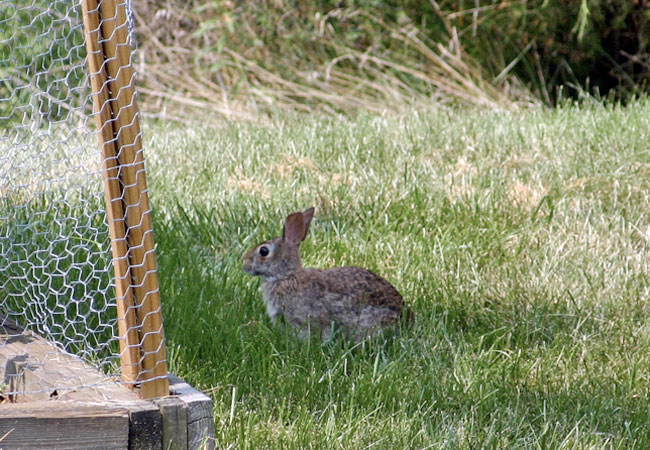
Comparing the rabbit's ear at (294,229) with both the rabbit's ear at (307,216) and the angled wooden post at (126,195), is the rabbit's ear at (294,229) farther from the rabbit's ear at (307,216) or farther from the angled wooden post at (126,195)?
the angled wooden post at (126,195)

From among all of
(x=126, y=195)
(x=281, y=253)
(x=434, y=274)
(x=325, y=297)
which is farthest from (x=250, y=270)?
(x=126, y=195)

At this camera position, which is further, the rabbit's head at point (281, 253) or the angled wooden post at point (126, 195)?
the rabbit's head at point (281, 253)

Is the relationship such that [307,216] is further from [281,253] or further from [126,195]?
[126,195]

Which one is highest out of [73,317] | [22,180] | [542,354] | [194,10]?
[194,10]

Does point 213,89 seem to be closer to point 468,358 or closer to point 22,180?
point 22,180

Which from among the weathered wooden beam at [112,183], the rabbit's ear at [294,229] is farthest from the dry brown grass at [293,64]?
the weathered wooden beam at [112,183]

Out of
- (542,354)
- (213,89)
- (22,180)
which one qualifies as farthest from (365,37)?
(542,354)

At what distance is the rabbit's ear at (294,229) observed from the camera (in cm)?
389

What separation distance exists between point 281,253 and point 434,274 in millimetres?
753

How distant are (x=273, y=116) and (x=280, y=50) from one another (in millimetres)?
1311

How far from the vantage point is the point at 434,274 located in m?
4.23

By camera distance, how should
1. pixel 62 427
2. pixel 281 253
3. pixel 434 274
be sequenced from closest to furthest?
pixel 62 427 → pixel 281 253 → pixel 434 274

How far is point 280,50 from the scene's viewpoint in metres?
9.29

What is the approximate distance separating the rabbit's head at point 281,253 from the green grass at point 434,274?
0.57 ft
